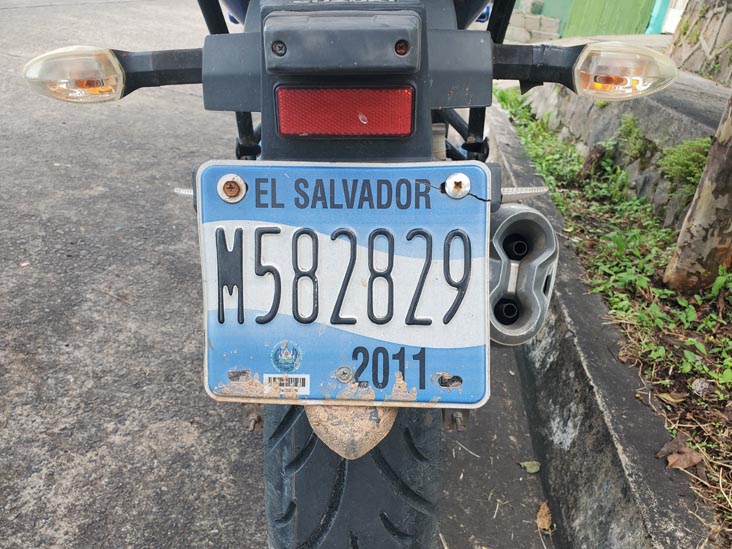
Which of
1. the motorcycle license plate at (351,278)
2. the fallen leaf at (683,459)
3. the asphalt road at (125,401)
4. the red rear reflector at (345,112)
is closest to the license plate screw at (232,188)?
the motorcycle license plate at (351,278)

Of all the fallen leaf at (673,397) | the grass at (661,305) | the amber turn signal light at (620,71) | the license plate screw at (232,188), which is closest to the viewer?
the license plate screw at (232,188)

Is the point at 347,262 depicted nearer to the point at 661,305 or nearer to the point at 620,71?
the point at 620,71

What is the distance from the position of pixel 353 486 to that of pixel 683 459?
97 centimetres

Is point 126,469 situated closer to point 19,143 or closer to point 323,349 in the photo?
point 323,349

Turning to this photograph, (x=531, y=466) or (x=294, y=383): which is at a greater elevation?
(x=294, y=383)

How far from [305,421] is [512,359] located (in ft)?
5.16

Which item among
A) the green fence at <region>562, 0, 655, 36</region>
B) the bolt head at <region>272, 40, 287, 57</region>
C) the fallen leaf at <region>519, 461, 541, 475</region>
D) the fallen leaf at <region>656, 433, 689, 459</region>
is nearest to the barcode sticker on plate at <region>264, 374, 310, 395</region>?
the bolt head at <region>272, 40, 287, 57</region>

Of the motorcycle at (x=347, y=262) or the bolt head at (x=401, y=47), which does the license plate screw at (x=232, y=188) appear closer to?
the motorcycle at (x=347, y=262)

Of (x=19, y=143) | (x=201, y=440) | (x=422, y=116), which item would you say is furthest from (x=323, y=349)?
(x=19, y=143)

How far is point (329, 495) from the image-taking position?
121cm

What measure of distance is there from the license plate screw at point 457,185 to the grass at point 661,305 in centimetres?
107

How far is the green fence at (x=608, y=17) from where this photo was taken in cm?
802

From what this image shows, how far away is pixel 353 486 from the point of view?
119 cm

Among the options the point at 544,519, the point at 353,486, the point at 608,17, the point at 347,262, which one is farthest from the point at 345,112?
the point at 608,17
